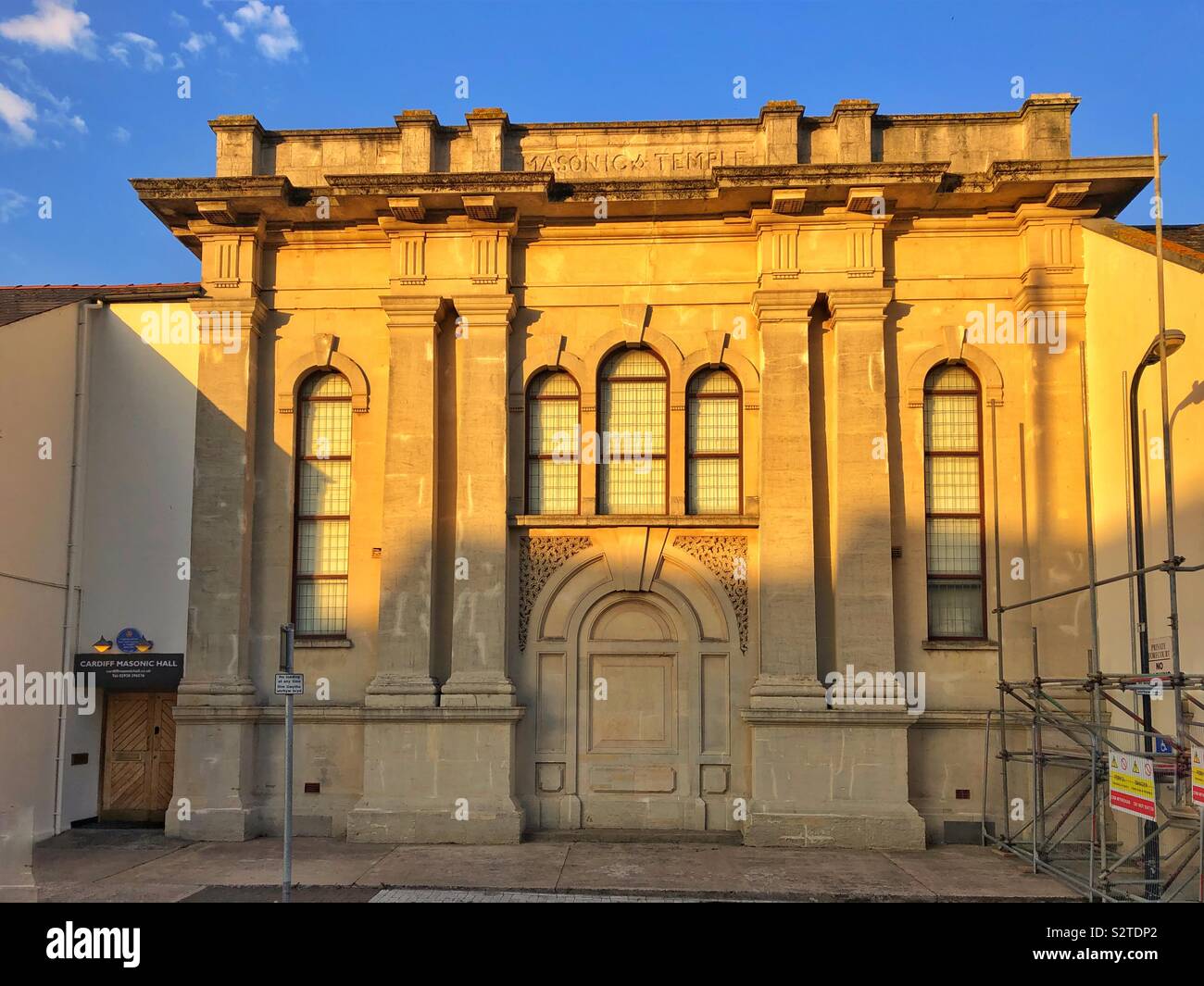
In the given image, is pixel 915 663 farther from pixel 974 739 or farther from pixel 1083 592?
pixel 1083 592

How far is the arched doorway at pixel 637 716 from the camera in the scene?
56.2 ft

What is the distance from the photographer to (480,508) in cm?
1753

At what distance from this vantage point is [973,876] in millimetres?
14500

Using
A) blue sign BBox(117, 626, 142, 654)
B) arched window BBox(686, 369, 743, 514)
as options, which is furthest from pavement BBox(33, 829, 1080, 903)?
arched window BBox(686, 369, 743, 514)

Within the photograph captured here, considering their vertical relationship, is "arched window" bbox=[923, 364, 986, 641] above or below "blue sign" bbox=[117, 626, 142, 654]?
above

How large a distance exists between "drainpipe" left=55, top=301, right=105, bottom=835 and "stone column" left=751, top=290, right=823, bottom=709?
1044cm

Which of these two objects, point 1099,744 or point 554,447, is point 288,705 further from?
point 1099,744

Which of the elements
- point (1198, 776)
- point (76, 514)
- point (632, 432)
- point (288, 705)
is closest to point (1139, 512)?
point (1198, 776)

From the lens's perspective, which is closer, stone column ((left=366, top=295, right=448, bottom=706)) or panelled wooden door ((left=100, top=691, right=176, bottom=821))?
stone column ((left=366, top=295, right=448, bottom=706))

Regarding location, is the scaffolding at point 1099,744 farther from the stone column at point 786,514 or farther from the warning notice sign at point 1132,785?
the stone column at point 786,514

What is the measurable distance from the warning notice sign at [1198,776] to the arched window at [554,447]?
9699mm

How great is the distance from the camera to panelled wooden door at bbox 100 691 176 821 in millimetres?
18328

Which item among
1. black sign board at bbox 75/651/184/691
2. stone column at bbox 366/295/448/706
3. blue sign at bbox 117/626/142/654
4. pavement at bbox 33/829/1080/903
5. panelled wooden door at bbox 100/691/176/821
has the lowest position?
pavement at bbox 33/829/1080/903

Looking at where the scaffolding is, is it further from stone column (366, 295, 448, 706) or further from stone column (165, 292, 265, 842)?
stone column (165, 292, 265, 842)
